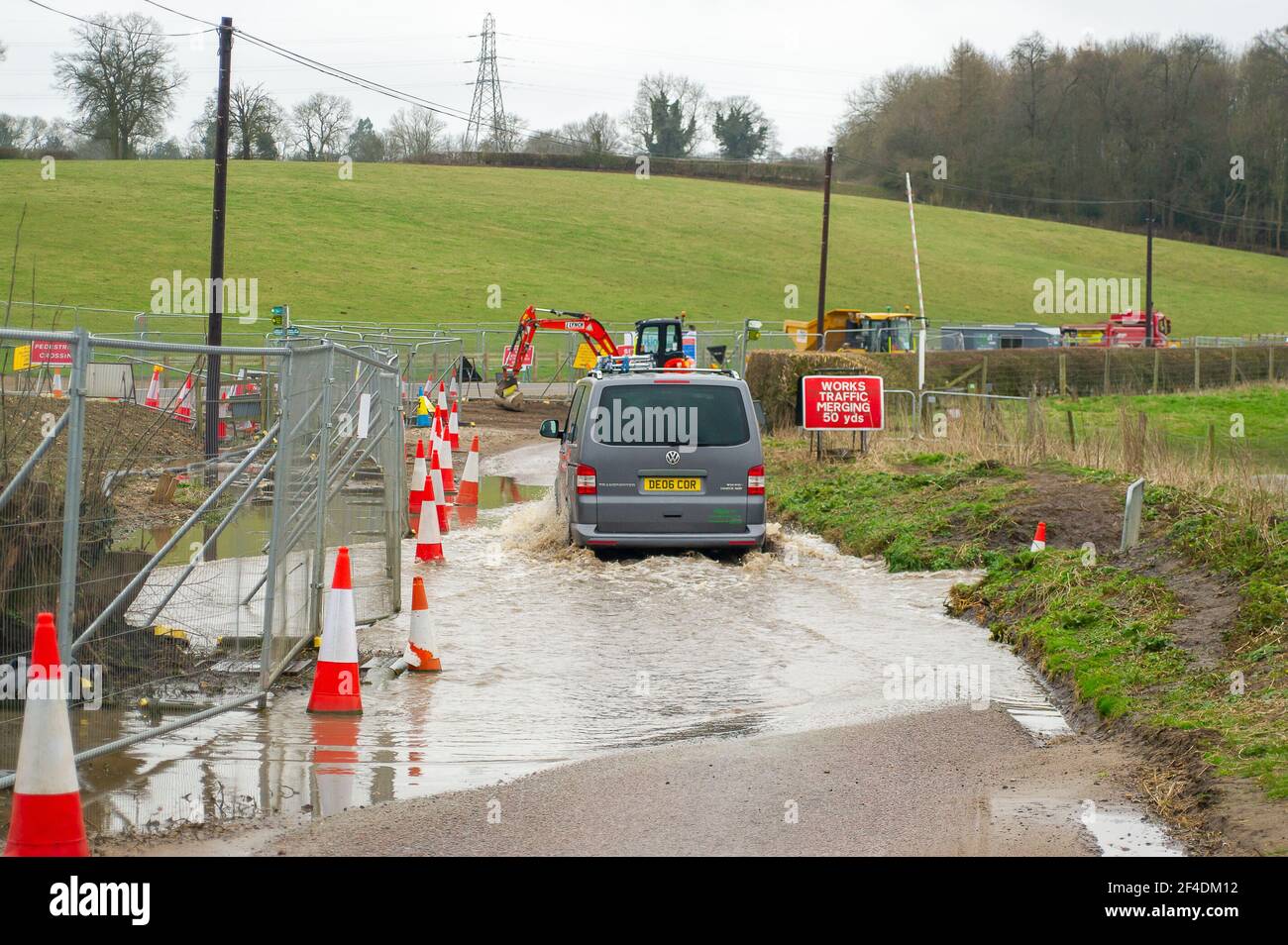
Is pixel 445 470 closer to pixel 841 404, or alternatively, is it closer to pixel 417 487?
pixel 417 487

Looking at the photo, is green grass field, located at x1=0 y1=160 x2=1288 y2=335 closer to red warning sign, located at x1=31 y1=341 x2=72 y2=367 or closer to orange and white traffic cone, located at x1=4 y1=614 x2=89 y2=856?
red warning sign, located at x1=31 y1=341 x2=72 y2=367

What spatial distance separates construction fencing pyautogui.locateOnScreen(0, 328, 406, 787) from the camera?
20.9 feet

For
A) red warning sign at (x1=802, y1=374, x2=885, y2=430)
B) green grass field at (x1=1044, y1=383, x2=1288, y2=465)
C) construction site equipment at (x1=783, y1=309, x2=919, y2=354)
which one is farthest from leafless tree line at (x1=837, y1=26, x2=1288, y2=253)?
red warning sign at (x1=802, y1=374, x2=885, y2=430)

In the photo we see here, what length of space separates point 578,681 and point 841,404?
464 inches

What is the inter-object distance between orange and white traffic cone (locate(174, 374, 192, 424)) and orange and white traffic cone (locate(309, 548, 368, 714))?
4.66 ft

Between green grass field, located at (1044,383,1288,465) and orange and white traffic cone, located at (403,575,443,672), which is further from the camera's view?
green grass field, located at (1044,383,1288,465)

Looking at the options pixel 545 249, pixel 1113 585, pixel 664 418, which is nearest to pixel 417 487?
pixel 664 418

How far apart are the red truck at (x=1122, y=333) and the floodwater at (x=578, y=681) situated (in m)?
49.3

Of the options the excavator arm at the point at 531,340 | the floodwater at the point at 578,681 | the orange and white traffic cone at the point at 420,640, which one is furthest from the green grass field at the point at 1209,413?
the orange and white traffic cone at the point at 420,640

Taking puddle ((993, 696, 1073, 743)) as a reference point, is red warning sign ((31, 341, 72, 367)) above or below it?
above

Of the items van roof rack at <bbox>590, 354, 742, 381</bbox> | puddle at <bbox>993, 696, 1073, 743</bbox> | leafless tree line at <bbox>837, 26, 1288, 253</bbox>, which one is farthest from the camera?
leafless tree line at <bbox>837, 26, 1288, 253</bbox>

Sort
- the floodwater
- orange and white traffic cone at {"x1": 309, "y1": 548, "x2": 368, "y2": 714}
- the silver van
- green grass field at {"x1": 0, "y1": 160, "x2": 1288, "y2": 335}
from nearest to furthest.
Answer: the floodwater < orange and white traffic cone at {"x1": 309, "y1": 548, "x2": 368, "y2": 714} < the silver van < green grass field at {"x1": 0, "y1": 160, "x2": 1288, "y2": 335}

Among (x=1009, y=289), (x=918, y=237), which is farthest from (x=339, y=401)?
(x=918, y=237)

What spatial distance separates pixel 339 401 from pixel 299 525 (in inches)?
70.6
